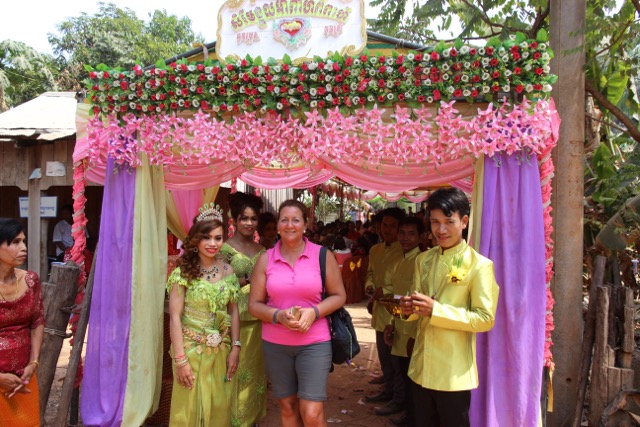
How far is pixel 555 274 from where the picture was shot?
4.34 metres

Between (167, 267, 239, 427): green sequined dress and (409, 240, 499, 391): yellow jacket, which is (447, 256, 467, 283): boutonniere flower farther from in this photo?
(167, 267, 239, 427): green sequined dress

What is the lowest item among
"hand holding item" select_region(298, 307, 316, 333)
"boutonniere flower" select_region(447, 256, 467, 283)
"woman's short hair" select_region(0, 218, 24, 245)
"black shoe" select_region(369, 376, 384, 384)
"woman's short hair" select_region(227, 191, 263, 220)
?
"black shoe" select_region(369, 376, 384, 384)

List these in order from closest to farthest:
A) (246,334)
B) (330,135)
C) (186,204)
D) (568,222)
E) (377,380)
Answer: (330,135), (568,222), (246,334), (377,380), (186,204)

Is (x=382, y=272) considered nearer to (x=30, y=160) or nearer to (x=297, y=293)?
(x=297, y=293)

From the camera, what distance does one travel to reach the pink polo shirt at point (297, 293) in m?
3.44

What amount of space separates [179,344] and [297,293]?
0.94 metres

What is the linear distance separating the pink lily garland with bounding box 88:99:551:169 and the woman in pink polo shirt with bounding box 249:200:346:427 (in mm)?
690

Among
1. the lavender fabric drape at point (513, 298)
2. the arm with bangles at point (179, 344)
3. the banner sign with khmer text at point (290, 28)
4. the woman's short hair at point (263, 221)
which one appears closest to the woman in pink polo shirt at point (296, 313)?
the arm with bangles at point (179, 344)

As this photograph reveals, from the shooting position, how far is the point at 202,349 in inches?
148

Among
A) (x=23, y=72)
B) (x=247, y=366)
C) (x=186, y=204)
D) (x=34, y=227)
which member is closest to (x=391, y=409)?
(x=247, y=366)

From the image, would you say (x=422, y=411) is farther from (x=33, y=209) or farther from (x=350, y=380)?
(x=33, y=209)

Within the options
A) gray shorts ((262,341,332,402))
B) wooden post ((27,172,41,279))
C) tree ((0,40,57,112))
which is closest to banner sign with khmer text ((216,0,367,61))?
gray shorts ((262,341,332,402))

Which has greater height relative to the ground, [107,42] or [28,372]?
[107,42]

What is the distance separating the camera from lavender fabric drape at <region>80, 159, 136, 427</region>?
4121mm
